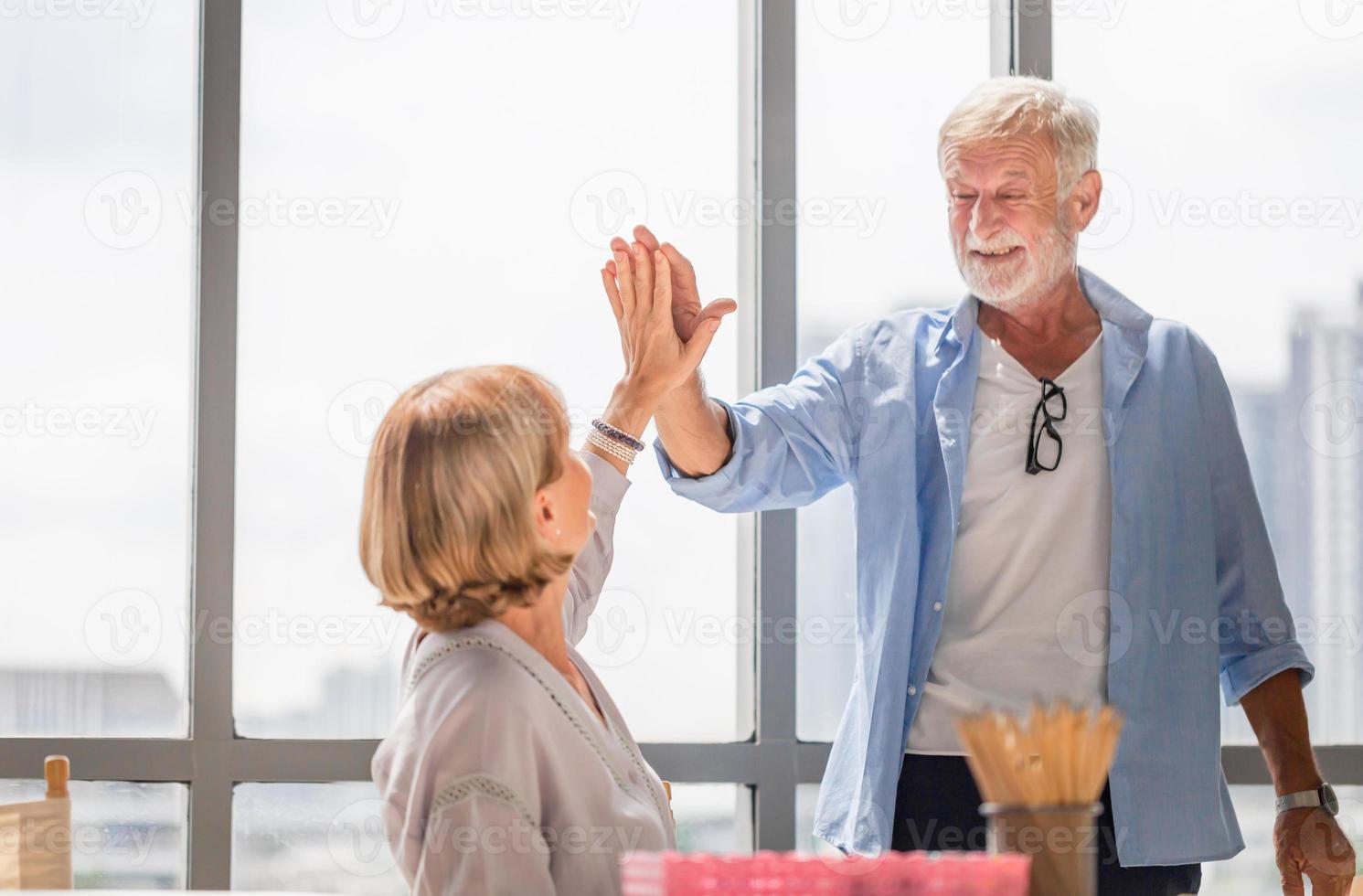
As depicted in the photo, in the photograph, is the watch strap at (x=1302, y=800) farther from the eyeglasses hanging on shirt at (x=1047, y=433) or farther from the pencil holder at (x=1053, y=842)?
the pencil holder at (x=1053, y=842)

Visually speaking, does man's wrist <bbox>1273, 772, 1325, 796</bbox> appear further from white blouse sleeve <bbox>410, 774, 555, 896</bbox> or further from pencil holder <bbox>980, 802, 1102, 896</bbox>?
white blouse sleeve <bbox>410, 774, 555, 896</bbox>

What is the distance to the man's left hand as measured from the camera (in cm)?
200

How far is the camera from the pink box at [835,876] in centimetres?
97

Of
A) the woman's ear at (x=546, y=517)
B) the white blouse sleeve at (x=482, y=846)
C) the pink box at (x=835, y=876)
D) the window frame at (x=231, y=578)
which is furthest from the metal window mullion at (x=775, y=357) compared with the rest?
the pink box at (x=835, y=876)

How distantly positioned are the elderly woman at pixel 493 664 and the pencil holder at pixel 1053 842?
1.29ft

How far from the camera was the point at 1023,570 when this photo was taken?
2043mm

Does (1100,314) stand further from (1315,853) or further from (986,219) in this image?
(1315,853)

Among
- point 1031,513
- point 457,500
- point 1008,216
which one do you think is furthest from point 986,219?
point 457,500

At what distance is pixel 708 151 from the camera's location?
2.77 metres

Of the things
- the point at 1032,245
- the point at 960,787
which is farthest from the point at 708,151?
the point at 960,787

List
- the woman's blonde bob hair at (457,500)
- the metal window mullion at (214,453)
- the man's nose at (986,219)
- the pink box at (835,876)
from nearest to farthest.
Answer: the pink box at (835,876) < the woman's blonde bob hair at (457,500) < the man's nose at (986,219) < the metal window mullion at (214,453)

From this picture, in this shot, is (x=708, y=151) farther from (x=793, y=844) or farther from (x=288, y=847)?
(x=288, y=847)

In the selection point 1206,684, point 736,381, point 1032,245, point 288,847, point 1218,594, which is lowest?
point 288,847

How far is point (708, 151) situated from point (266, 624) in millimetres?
1341
